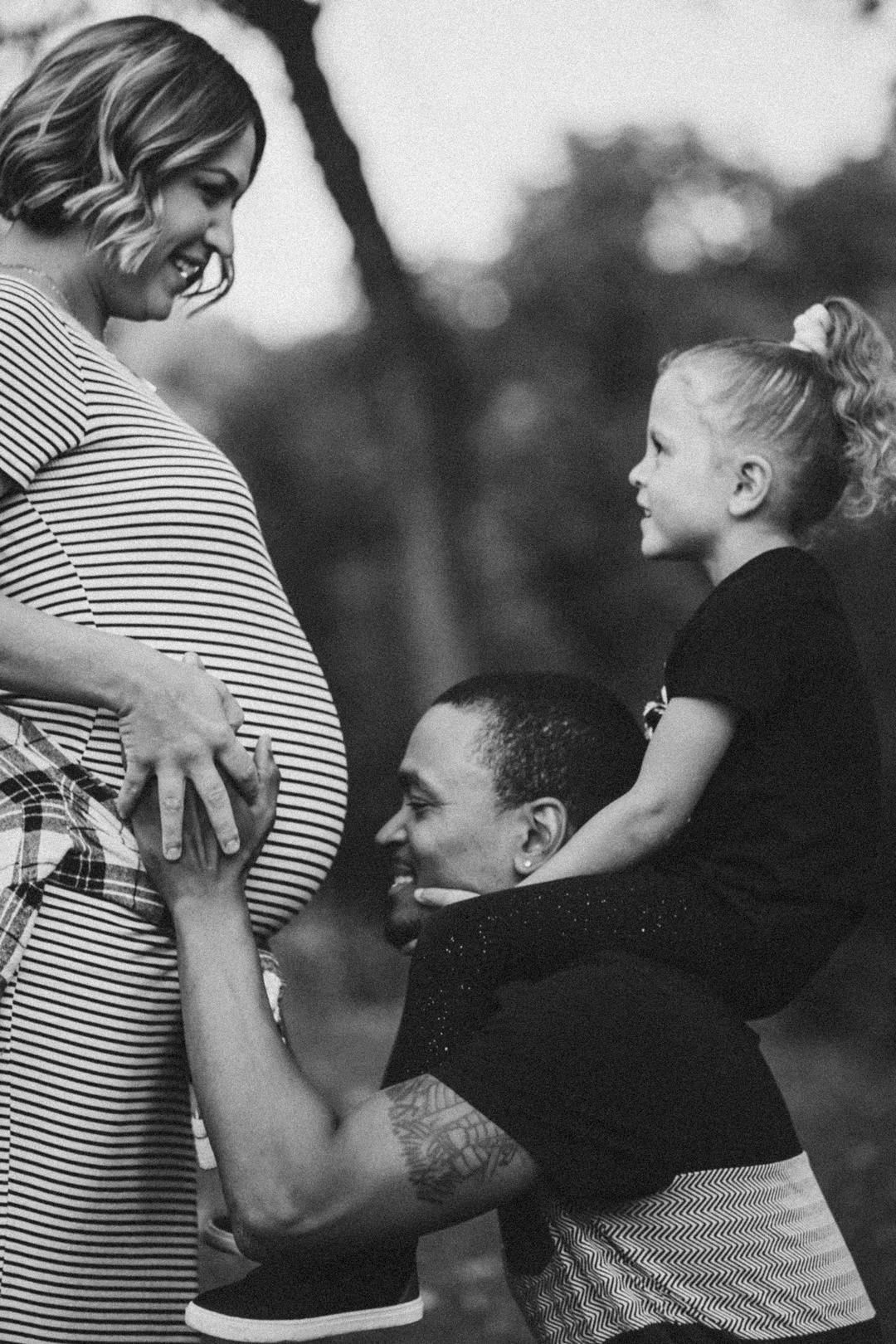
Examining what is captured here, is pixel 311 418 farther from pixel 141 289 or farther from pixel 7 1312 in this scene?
pixel 7 1312

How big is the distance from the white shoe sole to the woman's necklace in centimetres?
143

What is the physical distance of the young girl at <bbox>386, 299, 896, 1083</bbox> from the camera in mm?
2195

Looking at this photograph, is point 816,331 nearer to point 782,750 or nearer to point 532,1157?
point 782,750

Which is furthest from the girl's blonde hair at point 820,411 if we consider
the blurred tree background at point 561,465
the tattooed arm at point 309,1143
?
the blurred tree background at point 561,465

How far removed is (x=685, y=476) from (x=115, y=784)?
4.24ft

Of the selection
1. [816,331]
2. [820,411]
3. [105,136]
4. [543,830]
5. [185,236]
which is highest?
[105,136]

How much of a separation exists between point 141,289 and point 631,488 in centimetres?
828

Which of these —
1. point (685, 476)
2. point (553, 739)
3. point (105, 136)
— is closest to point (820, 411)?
point (685, 476)

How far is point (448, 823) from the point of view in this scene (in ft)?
8.50

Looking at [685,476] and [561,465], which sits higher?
[685,476]

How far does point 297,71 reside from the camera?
20.0 ft

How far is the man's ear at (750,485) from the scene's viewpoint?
282 cm

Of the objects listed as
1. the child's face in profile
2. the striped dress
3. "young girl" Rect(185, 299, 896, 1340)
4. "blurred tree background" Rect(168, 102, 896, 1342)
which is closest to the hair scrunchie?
"young girl" Rect(185, 299, 896, 1340)

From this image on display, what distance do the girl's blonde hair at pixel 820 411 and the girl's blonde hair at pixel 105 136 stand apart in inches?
41.5
